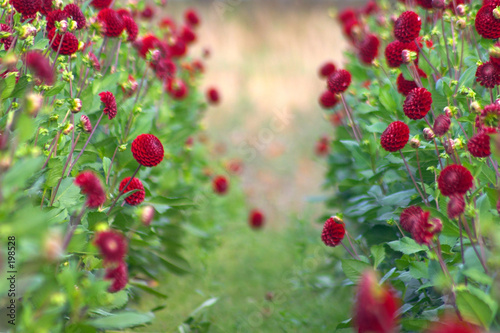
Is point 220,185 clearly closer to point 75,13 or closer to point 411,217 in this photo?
point 75,13

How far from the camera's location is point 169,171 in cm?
284

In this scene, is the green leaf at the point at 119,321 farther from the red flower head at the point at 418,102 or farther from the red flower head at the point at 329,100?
the red flower head at the point at 329,100

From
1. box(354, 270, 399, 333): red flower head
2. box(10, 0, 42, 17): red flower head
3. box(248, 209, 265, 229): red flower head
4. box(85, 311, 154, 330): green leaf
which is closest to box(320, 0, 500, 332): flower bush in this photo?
box(354, 270, 399, 333): red flower head

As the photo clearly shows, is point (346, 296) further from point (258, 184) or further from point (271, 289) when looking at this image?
point (258, 184)

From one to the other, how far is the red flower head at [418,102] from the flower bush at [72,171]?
0.82 m

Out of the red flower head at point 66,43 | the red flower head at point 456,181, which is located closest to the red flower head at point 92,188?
the red flower head at point 66,43

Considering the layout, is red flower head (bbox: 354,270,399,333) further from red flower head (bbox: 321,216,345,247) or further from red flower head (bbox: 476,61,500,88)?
red flower head (bbox: 476,61,500,88)

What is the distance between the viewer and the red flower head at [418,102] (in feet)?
4.88

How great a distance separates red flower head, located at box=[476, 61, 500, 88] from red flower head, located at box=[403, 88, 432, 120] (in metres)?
0.20

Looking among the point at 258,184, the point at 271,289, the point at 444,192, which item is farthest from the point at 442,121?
the point at 258,184

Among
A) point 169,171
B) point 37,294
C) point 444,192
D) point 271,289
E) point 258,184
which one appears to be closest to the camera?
point 37,294

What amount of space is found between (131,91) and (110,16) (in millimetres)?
448

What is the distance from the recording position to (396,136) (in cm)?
146

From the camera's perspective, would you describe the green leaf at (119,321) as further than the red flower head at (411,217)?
No
